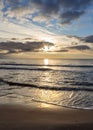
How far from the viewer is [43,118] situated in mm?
10930

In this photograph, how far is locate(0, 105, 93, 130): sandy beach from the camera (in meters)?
9.26

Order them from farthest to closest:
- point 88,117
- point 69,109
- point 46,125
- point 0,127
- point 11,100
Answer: point 11,100 < point 69,109 < point 88,117 < point 46,125 < point 0,127

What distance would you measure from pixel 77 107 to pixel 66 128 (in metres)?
4.32

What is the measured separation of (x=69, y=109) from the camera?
42.5ft

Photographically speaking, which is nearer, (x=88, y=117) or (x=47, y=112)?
(x=88, y=117)

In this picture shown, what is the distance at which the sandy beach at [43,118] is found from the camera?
9.26 metres

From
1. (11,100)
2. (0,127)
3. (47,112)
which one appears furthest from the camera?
(11,100)

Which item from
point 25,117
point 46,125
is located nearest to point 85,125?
point 46,125

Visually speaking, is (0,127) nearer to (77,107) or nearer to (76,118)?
(76,118)

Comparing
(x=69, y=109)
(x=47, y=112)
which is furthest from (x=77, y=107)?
(x=47, y=112)

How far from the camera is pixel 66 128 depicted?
30.4ft

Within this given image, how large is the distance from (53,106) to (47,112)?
1.61 m

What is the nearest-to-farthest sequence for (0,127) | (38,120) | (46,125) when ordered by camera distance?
(0,127)
(46,125)
(38,120)

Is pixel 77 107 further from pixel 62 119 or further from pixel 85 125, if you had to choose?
pixel 85 125
